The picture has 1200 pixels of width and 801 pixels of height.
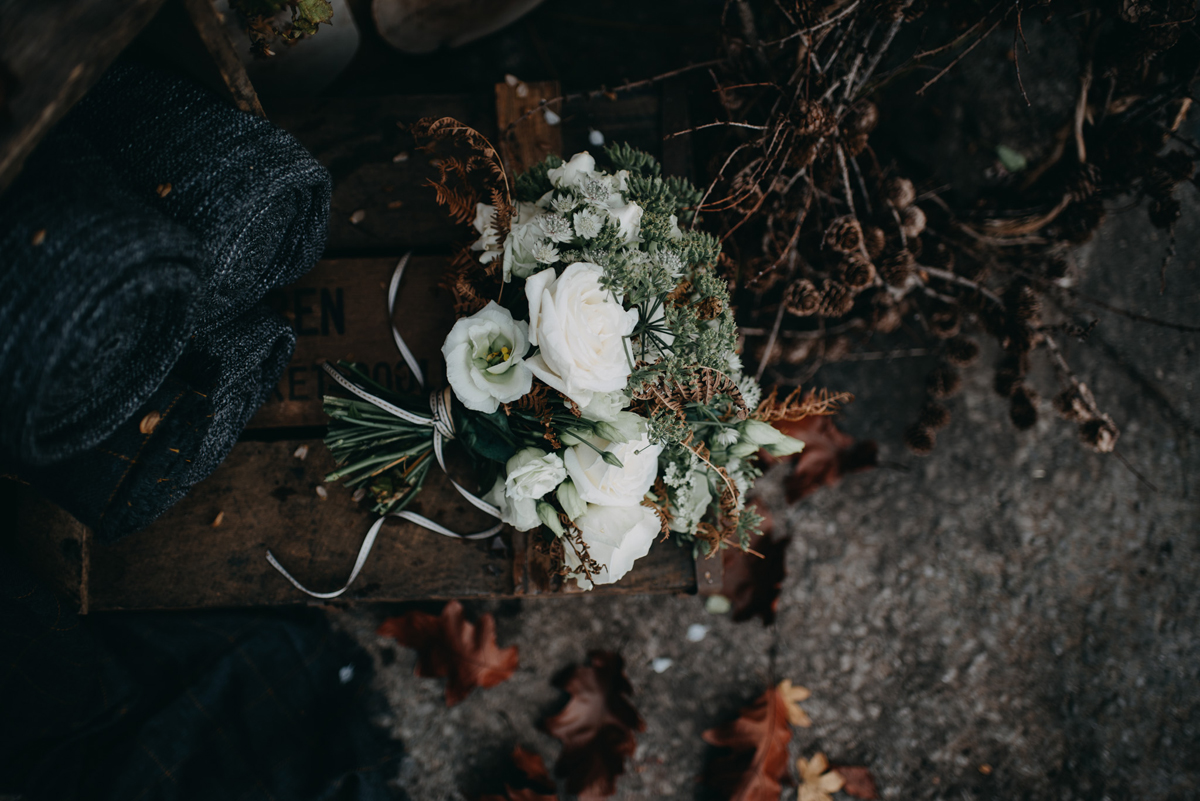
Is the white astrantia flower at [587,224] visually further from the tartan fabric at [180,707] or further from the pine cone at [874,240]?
the tartan fabric at [180,707]

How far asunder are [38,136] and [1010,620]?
6.77 ft

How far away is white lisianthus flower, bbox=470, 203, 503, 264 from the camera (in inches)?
34.0

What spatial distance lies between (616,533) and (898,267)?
2.68 feet

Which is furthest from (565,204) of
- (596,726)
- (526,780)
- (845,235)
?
(526,780)

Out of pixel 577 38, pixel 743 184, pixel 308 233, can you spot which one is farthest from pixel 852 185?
pixel 308 233

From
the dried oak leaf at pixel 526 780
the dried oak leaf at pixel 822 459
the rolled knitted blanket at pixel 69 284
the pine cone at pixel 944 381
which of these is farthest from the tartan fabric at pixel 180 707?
the pine cone at pixel 944 381

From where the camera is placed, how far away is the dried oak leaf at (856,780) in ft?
4.86

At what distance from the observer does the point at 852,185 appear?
1.30 meters

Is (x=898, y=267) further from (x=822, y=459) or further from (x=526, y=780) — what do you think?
(x=526, y=780)

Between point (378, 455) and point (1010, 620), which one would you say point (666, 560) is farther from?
point (1010, 620)

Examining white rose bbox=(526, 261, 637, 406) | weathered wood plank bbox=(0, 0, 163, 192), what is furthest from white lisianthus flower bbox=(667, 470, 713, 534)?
weathered wood plank bbox=(0, 0, 163, 192)

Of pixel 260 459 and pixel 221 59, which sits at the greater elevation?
pixel 221 59

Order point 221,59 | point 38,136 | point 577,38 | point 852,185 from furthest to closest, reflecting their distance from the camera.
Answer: point 577,38 < point 852,185 < point 221,59 < point 38,136

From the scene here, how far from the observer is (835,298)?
3.87 feet
